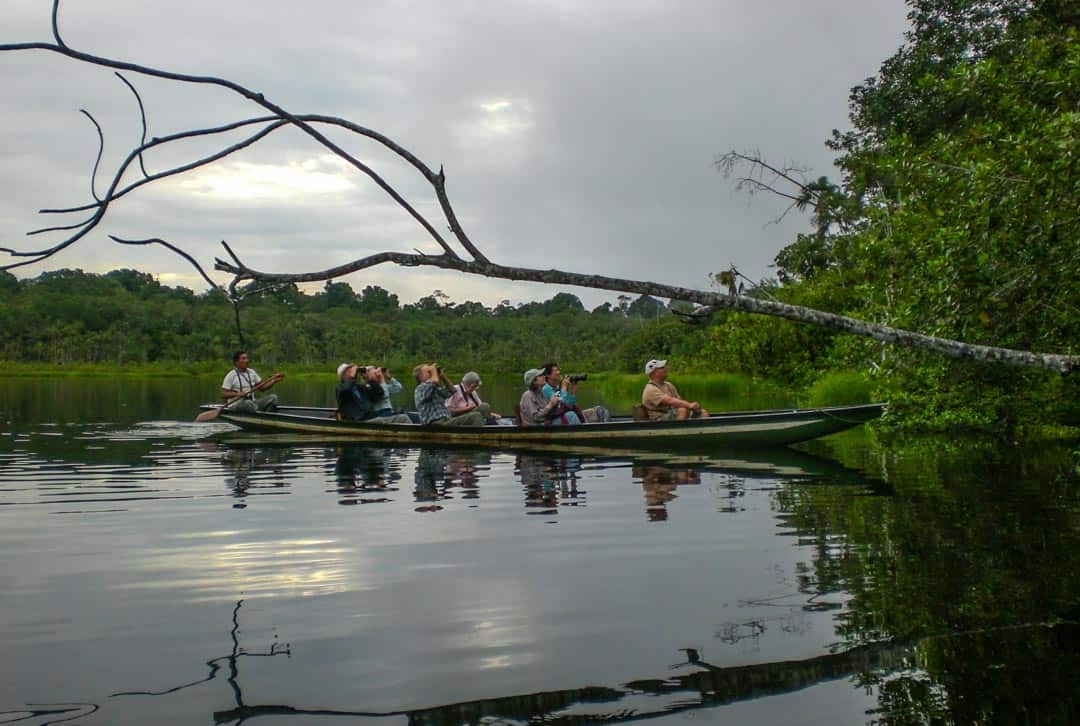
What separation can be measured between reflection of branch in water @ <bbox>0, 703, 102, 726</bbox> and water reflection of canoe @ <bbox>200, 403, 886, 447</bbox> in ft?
35.9

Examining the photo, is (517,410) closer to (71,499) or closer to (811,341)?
(71,499)

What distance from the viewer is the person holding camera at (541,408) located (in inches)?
625

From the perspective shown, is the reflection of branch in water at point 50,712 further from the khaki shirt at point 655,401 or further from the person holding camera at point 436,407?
the person holding camera at point 436,407

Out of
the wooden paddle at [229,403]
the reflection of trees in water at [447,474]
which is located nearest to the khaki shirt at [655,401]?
the reflection of trees in water at [447,474]

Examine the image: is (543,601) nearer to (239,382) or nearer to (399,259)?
(399,259)

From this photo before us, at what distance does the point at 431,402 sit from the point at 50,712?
40.4 ft

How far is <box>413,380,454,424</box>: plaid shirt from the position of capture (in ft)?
52.6

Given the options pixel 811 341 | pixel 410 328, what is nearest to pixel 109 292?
pixel 410 328

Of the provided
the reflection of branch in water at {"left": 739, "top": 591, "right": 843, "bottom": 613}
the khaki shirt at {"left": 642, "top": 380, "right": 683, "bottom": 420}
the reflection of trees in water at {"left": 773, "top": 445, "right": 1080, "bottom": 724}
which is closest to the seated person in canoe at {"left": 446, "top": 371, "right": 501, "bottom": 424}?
the khaki shirt at {"left": 642, "top": 380, "right": 683, "bottom": 420}

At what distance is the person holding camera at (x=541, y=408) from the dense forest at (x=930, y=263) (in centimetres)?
471

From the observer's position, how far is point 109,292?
88.8 meters

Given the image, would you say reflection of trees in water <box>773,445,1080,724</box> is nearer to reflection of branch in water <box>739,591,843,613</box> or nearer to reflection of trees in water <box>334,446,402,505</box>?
reflection of branch in water <box>739,591,843,613</box>

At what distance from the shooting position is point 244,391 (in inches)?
755

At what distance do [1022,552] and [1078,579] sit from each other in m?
0.84
